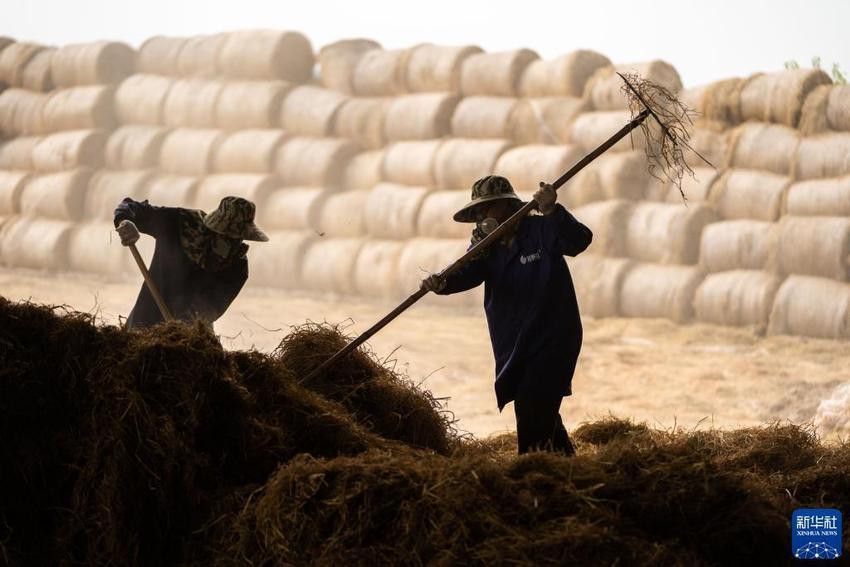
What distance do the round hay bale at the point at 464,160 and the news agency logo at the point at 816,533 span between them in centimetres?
1150

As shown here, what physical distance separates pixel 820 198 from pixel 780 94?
4.87 feet

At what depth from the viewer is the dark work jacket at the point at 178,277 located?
7211 millimetres

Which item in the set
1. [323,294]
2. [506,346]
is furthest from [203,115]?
[506,346]

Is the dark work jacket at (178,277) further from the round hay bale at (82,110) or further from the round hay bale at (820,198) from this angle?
the round hay bale at (82,110)

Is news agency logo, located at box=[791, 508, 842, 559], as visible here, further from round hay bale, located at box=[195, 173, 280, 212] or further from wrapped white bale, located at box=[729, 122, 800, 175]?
round hay bale, located at box=[195, 173, 280, 212]

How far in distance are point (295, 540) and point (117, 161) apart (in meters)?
16.2

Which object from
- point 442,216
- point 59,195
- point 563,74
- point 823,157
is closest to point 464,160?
point 442,216

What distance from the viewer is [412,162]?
16.9 meters

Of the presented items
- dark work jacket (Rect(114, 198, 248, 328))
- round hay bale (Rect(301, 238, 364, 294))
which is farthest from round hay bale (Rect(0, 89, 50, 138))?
dark work jacket (Rect(114, 198, 248, 328))

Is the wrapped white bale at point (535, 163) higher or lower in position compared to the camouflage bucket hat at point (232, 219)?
higher

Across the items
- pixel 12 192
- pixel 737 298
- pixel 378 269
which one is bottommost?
pixel 737 298

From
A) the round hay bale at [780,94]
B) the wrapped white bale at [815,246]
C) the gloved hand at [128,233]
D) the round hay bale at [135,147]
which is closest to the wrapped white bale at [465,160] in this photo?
the round hay bale at [780,94]

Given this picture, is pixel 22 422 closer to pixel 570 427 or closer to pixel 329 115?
pixel 570 427

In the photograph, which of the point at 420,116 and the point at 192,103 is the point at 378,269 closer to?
the point at 420,116
